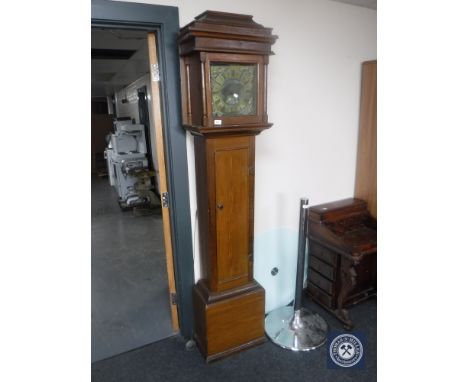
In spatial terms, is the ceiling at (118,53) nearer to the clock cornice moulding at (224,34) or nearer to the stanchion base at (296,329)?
the clock cornice moulding at (224,34)

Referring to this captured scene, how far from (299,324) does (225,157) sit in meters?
1.32

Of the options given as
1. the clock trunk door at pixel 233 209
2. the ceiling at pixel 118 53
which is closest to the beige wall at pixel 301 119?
the clock trunk door at pixel 233 209

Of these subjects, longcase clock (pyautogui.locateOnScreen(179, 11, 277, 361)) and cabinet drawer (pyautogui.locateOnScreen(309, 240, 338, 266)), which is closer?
longcase clock (pyautogui.locateOnScreen(179, 11, 277, 361))

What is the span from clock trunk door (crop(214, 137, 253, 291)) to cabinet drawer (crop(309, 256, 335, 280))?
0.66 meters

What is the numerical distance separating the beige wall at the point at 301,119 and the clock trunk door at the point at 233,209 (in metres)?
0.24

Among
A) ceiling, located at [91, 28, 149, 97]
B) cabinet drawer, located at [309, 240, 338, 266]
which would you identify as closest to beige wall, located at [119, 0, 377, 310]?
cabinet drawer, located at [309, 240, 338, 266]

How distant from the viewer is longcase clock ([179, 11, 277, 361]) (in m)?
1.50

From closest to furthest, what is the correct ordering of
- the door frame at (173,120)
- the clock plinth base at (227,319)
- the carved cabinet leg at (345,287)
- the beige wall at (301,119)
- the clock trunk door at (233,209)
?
the door frame at (173,120) → the clock trunk door at (233,209) → the clock plinth base at (227,319) → the beige wall at (301,119) → the carved cabinet leg at (345,287)

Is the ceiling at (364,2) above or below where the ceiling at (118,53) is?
below

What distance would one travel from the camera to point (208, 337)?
1.92 metres

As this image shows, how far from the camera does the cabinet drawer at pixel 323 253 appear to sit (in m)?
2.27

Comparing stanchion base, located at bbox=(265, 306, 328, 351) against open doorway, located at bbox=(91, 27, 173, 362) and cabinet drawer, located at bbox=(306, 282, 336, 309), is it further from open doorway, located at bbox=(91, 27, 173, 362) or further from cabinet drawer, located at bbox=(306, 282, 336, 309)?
open doorway, located at bbox=(91, 27, 173, 362)

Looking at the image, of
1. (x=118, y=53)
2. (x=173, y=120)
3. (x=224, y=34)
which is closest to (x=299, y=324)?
(x=173, y=120)
